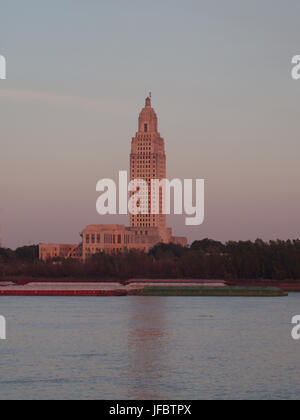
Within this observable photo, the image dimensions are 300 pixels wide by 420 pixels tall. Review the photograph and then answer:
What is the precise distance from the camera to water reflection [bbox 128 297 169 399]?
1853 inches

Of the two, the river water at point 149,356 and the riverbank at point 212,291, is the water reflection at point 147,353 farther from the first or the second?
the riverbank at point 212,291

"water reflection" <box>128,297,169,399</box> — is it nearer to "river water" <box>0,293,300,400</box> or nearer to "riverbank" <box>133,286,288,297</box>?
"river water" <box>0,293,300,400</box>

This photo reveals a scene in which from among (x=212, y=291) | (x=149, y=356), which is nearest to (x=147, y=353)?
(x=149, y=356)

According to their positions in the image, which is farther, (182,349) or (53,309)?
(53,309)

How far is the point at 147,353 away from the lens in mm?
60312

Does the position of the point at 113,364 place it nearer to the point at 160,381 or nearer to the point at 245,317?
the point at 160,381

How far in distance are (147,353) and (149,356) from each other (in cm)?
160

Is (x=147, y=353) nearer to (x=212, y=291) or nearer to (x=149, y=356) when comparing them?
(x=149, y=356)

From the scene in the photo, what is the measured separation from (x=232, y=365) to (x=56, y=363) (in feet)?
35.2

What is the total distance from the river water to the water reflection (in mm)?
54

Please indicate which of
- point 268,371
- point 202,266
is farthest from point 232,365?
point 202,266

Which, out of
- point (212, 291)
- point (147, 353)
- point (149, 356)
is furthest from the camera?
point (212, 291)

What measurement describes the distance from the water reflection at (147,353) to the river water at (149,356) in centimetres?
5
